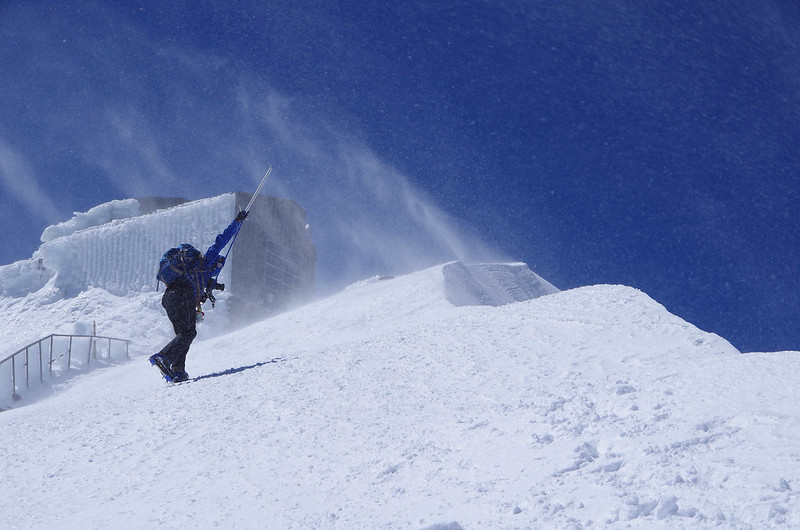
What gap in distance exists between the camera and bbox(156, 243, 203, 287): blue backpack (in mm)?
10344

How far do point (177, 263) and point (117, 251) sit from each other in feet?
53.1

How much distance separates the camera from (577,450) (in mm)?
4738

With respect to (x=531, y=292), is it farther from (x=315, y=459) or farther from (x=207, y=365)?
(x=315, y=459)

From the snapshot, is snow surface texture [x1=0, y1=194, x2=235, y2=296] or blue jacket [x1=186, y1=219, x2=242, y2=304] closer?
blue jacket [x1=186, y1=219, x2=242, y2=304]

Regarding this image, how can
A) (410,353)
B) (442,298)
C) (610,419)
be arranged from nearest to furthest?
(610,419) → (410,353) → (442,298)

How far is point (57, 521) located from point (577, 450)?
3.69 meters

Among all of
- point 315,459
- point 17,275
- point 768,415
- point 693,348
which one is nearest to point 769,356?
point 693,348

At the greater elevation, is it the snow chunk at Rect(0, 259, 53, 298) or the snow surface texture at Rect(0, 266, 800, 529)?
the snow chunk at Rect(0, 259, 53, 298)

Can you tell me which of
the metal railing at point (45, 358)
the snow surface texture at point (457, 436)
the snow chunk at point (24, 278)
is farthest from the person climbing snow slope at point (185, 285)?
the snow chunk at point (24, 278)

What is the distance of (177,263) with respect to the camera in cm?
1034

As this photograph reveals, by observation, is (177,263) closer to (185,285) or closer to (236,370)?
(185,285)

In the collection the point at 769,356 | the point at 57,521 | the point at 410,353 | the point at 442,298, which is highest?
the point at 442,298

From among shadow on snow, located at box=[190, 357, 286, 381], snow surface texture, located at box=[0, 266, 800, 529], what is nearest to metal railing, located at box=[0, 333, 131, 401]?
snow surface texture, located at box=[0, 266, 800, 529]

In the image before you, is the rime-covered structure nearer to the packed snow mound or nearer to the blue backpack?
the packed snow mound
